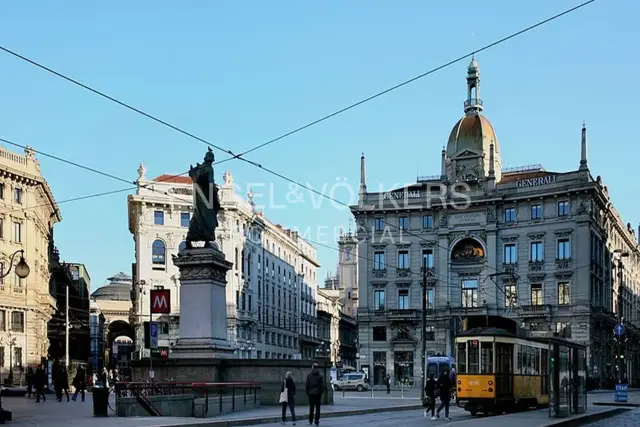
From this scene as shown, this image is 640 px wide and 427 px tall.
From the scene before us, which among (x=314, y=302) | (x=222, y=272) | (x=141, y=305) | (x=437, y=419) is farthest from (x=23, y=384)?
(x=314, y=302)

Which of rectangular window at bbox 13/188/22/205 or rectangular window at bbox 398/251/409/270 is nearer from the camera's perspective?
rectangular window at bbox 13/188/22/205

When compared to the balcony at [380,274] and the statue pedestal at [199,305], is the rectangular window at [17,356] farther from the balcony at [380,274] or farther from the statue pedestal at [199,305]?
the statue pedestal at [199,305]

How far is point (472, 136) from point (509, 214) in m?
9.48

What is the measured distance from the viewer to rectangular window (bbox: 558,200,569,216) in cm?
8312

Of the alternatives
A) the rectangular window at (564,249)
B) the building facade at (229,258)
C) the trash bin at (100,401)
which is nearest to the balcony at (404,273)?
the rectangular window at (564,249)

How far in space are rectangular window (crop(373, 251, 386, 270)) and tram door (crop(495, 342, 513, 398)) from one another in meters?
58.4

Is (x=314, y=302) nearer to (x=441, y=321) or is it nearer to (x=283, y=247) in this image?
(x=283, y=247)

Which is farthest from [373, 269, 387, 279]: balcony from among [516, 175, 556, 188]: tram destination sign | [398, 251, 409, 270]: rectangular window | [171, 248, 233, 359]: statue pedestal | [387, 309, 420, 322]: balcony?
[171, 248, 233, 359]: statue pedestal

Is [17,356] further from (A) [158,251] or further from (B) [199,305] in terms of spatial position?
(B) [199,305]

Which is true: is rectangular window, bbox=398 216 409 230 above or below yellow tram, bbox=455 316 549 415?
above

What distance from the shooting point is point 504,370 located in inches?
1316

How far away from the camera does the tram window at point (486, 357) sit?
3303cm

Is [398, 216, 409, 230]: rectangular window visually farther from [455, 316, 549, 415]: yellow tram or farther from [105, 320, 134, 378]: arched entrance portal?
[455, 316, 549, 415]: yellow tram

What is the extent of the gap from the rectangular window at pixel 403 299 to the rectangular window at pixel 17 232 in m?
37.2
